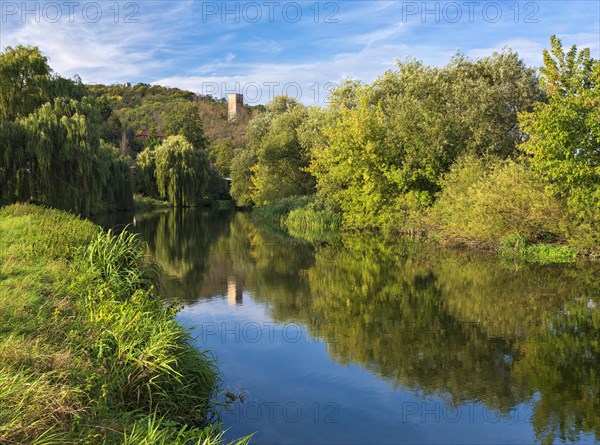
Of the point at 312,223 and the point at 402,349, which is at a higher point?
the point at 312,223

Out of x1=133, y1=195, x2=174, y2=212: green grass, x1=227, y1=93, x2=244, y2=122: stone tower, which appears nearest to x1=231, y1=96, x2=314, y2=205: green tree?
x1=133, y1=195, x2=174, y2=212: green grass

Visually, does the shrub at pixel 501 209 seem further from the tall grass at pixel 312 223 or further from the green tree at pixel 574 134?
the tall grass at pixel 312 223

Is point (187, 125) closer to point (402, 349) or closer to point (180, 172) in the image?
point (180, 172)

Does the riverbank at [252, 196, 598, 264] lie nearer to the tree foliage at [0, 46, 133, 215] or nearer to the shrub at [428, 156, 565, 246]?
the shrub at [428, 156, 565, 246]

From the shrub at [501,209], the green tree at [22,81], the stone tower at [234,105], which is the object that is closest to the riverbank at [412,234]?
the shrub at [501,209]

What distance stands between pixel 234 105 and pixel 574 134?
9370 cm

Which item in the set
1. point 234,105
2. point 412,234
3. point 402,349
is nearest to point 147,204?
point 412,234

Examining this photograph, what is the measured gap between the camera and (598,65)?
613 inches

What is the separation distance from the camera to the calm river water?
21.4 feet

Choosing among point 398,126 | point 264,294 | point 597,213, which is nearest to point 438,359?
point 264,294

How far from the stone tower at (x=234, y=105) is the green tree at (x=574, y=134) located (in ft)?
286

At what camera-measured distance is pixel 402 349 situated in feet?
29.6

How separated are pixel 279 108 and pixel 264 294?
121 ft

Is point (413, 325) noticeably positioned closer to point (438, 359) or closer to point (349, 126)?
point (438, 359)
